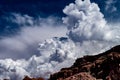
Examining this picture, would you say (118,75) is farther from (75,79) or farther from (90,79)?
(75,79)

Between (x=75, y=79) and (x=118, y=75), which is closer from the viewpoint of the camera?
(x=75, y=79)

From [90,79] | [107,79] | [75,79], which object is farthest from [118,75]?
[75,79]

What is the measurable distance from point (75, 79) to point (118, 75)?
1473 inches

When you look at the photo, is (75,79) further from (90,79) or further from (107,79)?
(107,79)

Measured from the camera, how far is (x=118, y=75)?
19938 centimetres

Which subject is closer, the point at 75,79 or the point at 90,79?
the point at 75,79

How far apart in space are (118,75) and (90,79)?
2158cm

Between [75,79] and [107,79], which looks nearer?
[75,79]

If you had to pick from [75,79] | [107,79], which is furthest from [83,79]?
[107,79]

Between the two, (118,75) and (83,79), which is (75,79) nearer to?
(83,79)

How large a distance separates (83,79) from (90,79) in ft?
38.9

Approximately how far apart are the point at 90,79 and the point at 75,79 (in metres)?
17.2

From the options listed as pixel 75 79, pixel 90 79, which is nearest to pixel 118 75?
pixel 90 79

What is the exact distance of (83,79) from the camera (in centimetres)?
18025
